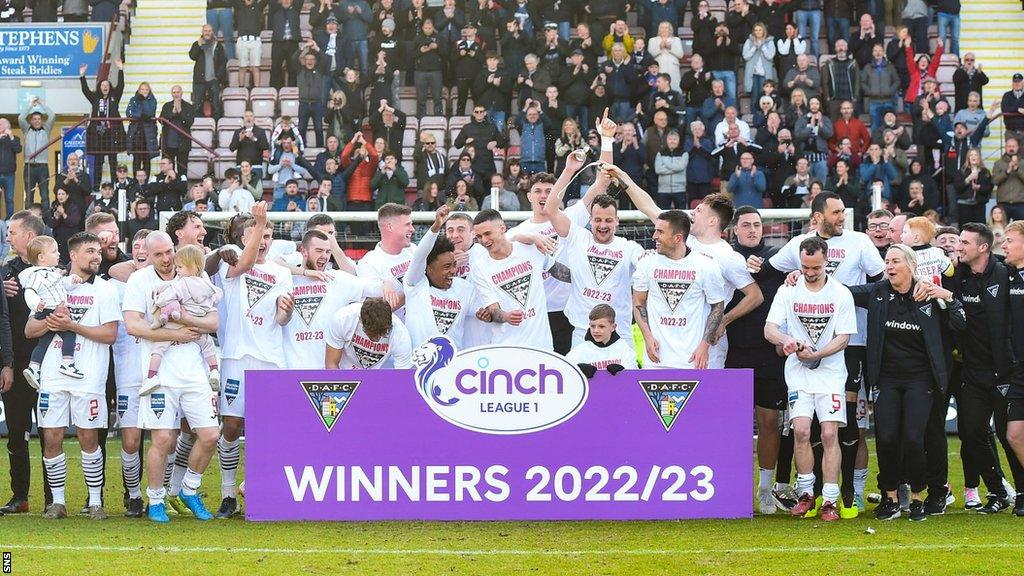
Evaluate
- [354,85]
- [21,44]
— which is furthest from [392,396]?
[21,44]

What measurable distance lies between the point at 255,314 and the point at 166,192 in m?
11.5

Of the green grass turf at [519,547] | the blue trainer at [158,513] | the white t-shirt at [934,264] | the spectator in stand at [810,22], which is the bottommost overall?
the blue trainer at [158,513]

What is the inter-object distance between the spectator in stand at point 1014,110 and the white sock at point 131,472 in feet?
55.5

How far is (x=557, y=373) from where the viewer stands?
32.5 feet

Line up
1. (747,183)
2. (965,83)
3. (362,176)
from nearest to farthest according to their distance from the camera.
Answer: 1. (747,183)
2. (362,176)
3. (965,83)

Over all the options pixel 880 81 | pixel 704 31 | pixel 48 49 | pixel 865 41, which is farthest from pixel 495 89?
pixel 48 49

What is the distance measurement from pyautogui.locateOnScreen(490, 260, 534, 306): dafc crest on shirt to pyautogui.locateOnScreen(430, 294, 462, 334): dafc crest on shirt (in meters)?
0.36

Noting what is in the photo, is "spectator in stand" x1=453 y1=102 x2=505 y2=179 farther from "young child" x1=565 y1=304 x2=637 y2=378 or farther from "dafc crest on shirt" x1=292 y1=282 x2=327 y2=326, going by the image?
"young child" x1=565 y1=304 x2=637 y2=378

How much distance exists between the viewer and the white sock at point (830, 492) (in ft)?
33.8

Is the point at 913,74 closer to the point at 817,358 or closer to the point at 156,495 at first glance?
the point at 817,358

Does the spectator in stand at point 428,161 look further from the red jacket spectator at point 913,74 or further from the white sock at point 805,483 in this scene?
the white sock at point 805,483

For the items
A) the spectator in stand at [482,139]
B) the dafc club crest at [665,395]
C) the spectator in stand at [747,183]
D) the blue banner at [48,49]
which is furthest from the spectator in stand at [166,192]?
the dafc club crest at [665,395]

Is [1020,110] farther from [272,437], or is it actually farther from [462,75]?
[272,437]

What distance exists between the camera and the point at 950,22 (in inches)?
988
